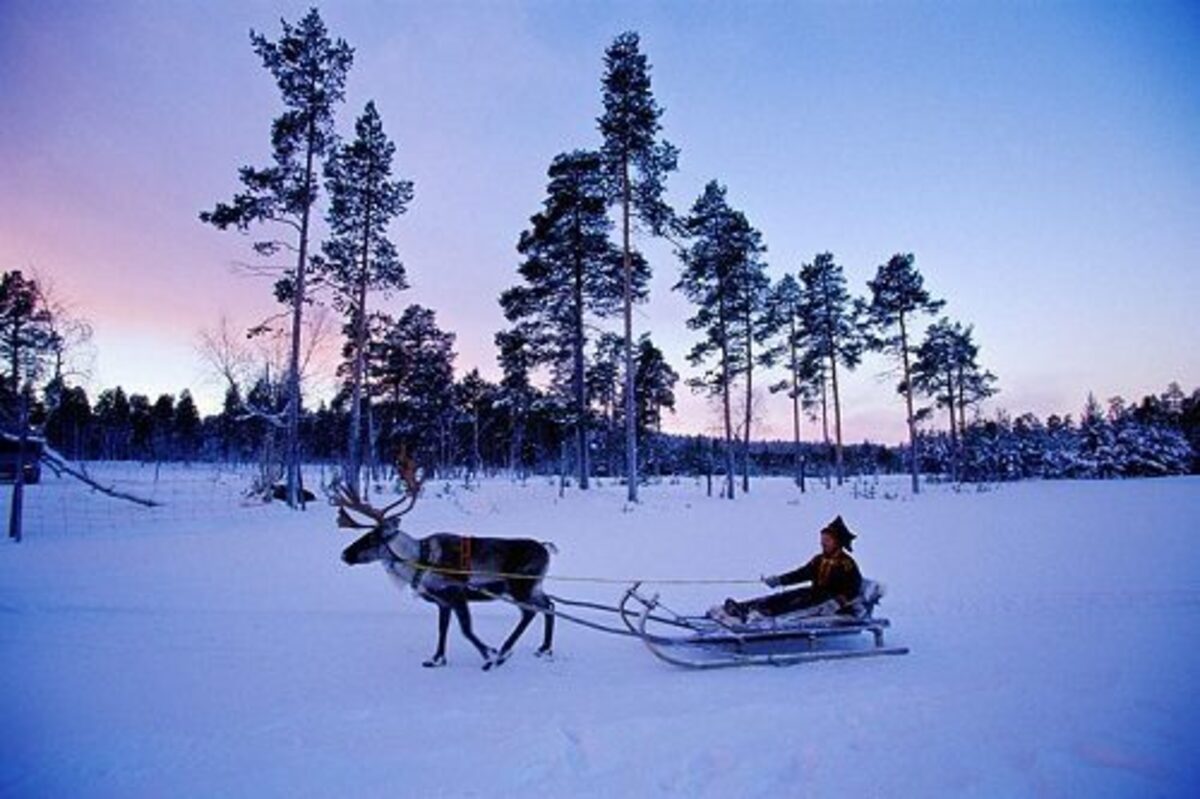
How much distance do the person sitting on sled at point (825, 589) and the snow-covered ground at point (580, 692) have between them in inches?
30.3

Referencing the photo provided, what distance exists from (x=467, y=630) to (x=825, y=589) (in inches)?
175

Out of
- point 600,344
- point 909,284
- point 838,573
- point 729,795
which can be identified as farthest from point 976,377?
point 729,795

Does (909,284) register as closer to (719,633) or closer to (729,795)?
(719,633)

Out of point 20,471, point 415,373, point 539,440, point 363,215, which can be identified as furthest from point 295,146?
point 539,440

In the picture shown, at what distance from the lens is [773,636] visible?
7066 millimetres

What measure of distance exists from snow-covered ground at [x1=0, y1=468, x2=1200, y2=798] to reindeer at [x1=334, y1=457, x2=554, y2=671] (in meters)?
0.75

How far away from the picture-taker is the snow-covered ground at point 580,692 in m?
4.34

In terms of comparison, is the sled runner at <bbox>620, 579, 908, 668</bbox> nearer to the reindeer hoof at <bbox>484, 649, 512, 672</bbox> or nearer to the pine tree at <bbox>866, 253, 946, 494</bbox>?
the reindeer hoof at <bbox>484, 649, 512, 672</bbox>

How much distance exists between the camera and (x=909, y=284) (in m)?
35.6

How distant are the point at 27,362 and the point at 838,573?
23950mm

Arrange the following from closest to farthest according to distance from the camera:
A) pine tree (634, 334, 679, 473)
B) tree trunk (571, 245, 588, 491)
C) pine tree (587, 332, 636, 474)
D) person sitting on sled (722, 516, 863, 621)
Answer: person sitting on sled (722, 516, 863, 621) → tree trunk (571, 245, 588, 491) → pine tree (587, 332, 636, 474) → pine tree (634, 334, 679, 473)

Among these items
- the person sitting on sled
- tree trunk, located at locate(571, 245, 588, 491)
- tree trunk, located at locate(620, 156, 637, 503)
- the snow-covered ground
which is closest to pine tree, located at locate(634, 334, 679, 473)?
tree trunk, located at locate(571, 245, 588, 491)

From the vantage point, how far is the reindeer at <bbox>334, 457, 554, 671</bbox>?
7.59m

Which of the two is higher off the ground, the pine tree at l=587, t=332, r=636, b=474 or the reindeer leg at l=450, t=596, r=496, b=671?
the pine tree at l=587, t=332, r=636, b=474
